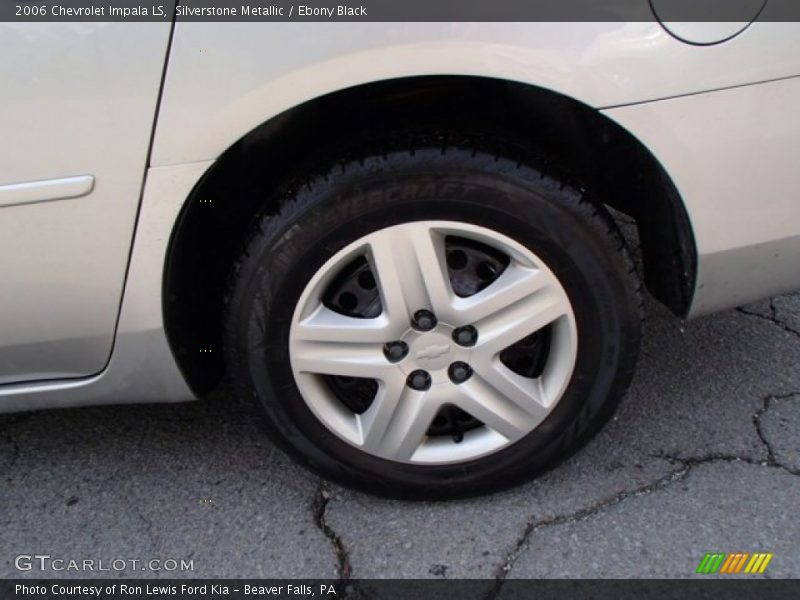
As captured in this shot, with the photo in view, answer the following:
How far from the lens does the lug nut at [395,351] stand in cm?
188

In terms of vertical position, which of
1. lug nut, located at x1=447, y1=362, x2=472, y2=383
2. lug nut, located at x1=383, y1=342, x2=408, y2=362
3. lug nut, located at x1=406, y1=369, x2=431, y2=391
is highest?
lug nut, located at x1=383, y1=342, x2=408, y2=362

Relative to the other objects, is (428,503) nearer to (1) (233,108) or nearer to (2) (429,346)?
(2) (429,346)

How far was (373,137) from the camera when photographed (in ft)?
5.99

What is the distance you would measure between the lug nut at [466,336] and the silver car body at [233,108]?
0.52 m

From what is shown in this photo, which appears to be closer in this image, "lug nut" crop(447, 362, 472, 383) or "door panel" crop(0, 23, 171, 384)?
"door panel" crop(0, 23, 171, 384)

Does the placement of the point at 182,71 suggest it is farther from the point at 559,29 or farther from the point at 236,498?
the point at 236,498

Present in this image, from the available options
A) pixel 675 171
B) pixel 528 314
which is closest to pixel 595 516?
pixel 528 314

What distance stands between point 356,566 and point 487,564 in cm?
30

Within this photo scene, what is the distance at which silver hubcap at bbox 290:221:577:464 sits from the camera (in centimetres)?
181

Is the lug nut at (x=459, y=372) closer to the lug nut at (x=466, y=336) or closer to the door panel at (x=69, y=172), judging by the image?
the lug nut at (x=466, y=336)

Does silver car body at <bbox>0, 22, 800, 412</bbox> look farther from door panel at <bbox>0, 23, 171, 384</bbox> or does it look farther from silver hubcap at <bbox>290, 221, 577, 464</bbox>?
silver hubcap at <bbox>290, 221, 577, 464</bbox>

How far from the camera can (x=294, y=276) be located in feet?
5.93

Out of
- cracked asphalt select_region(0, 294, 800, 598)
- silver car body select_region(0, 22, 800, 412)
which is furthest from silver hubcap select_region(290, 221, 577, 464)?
silver car body select_region(0, 22, 800, 412)
